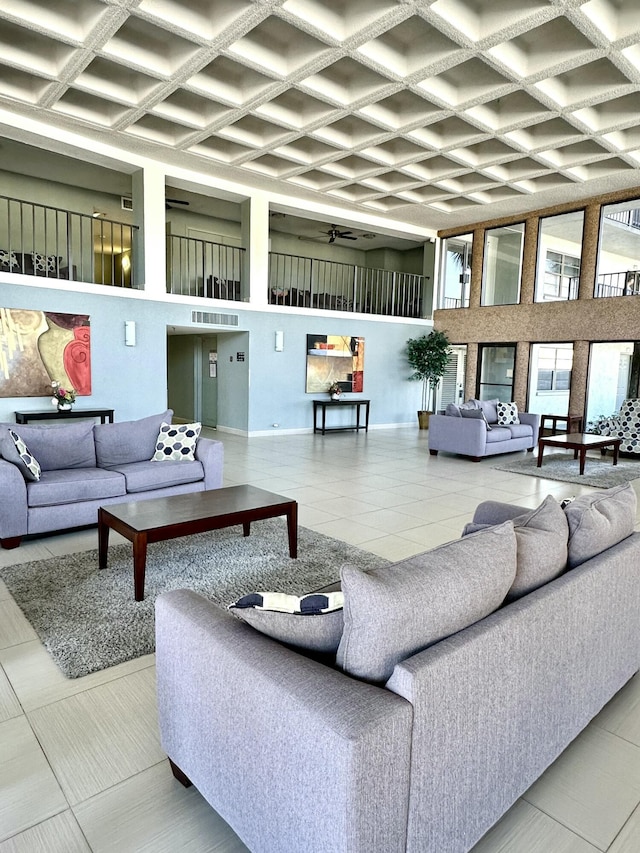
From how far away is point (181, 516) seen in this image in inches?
131

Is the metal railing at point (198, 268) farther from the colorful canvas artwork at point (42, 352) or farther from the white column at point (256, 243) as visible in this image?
the colorful canvas artwork at point (42, 352)

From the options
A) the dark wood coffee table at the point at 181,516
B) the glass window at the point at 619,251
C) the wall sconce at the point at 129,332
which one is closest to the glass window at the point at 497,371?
the glass window at the point at 619,251

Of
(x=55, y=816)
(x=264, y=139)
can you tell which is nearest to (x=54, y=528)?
(x=55, y=816)

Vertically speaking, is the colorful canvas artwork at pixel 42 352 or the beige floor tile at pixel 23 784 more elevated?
the colorful canvas artwork at pixel 42 352

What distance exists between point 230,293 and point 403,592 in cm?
1062

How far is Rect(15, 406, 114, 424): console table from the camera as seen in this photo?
7.17 metres

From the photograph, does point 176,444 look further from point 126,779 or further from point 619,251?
point 619,251

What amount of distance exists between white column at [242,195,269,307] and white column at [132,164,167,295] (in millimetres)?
1600

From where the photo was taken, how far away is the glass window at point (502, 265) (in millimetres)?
11008

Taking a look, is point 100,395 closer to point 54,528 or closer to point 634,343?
point 54,528

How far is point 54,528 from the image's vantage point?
3.96 meters

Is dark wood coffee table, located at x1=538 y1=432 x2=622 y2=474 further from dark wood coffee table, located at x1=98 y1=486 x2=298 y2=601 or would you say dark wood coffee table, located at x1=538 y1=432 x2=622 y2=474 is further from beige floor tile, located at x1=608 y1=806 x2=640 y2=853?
beige floor tile, located at x1=608 y1=806 x2=640 y2=853

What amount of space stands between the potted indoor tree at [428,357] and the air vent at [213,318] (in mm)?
4261

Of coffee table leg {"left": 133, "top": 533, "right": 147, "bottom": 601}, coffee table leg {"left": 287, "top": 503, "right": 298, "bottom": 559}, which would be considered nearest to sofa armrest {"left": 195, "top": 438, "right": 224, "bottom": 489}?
coffee table leg {"left": 287, "top": 503, "right": 298, "bottom": 559}
